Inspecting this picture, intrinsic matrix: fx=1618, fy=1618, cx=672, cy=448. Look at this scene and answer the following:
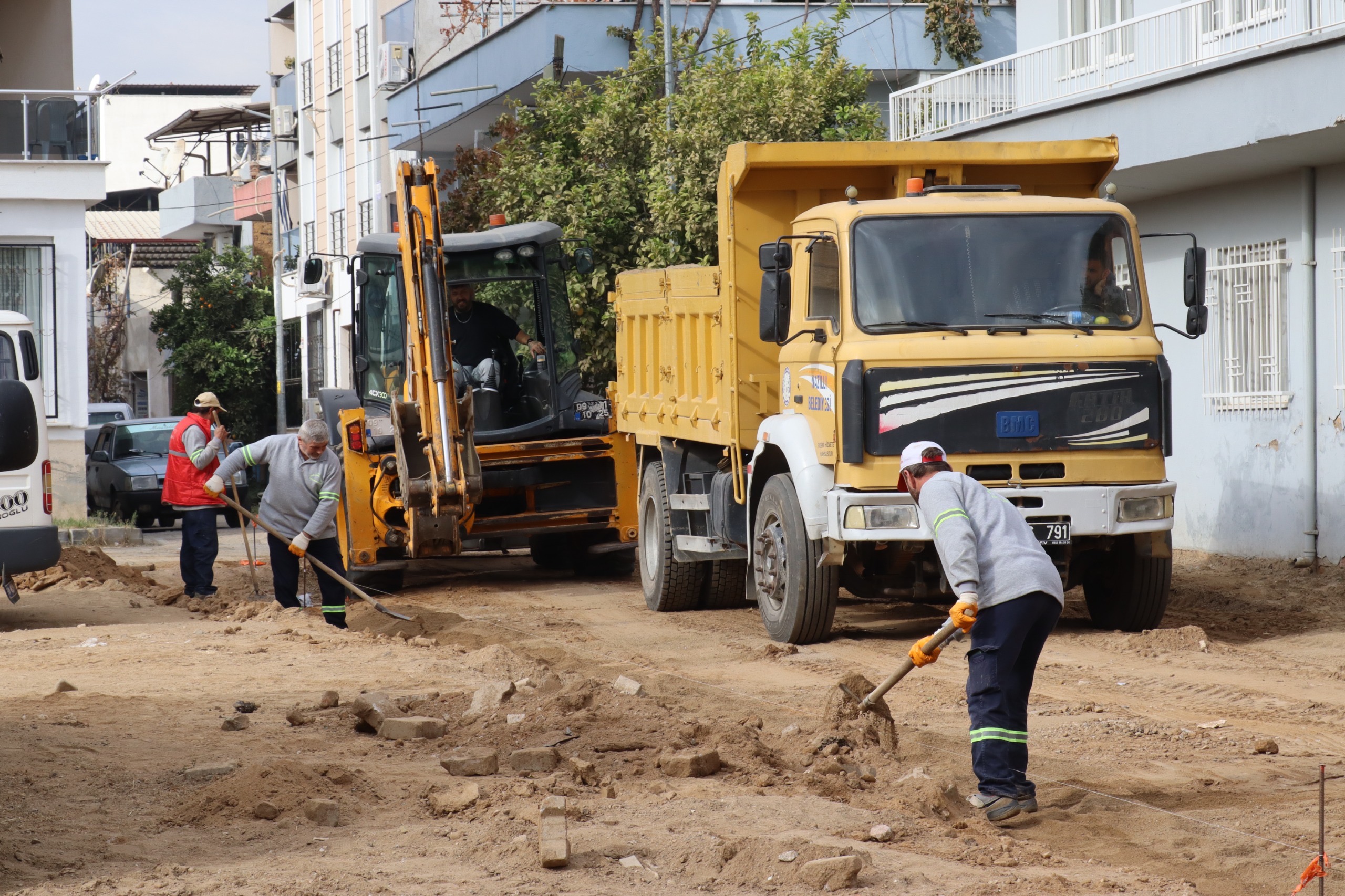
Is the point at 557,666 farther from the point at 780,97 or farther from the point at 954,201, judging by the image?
the point at 780,97

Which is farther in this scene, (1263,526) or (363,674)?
(1263,526)

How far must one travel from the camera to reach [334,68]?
123ft

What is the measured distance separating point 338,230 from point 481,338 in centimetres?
2446

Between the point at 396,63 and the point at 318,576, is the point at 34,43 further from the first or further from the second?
the point at 318,576

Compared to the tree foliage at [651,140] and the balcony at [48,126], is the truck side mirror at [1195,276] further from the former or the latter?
the balcony at [48,126]

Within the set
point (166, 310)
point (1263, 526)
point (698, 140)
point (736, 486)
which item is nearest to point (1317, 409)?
point (1263, 526)

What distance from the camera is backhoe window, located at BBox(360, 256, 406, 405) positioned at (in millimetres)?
14094

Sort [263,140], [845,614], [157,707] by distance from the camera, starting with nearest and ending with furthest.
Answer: [157,707]
[845,614]
[263,140]

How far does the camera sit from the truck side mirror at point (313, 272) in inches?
541

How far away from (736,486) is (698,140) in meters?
7.53

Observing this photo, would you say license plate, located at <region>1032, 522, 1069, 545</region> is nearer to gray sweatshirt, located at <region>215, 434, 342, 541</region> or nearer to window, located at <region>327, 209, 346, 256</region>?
gray sweatshirt, located at <region>215, 434, 342, 541</region>

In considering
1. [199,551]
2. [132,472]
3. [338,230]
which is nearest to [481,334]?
[199,551]

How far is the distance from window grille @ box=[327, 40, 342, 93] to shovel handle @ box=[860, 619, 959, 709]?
3239 centimetres

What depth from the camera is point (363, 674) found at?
30.7 feet
